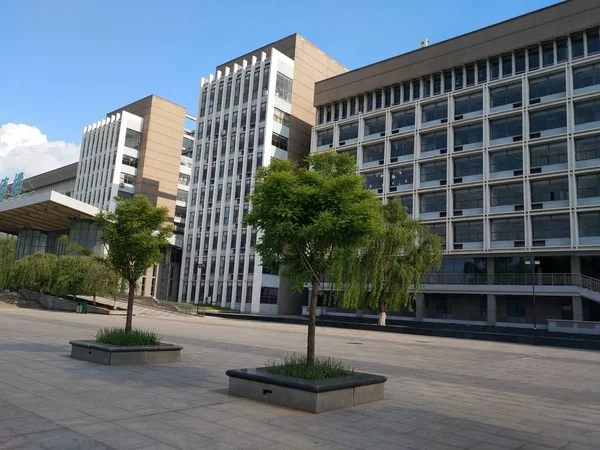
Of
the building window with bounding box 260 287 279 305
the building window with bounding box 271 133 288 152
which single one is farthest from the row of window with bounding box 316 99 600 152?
the building window with bounding box 260 287 279 305

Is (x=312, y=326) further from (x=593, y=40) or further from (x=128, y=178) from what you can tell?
(x=128, y=178)

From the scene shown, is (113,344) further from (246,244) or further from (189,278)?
(189,278)

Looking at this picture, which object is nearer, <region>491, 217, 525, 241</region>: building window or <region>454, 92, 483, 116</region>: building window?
<region>491, 217, 525, 241</region>: building window

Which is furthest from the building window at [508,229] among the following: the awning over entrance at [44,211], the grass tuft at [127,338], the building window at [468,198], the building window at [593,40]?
the awning over entrance at [44,211]

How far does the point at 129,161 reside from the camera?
77.6 metres

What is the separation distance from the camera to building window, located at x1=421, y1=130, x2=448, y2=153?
49.5 meters

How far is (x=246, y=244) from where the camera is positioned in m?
60.6

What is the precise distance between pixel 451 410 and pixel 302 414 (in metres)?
2.88

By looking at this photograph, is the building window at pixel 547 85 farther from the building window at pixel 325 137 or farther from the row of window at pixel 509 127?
the building window at pixel 325 137

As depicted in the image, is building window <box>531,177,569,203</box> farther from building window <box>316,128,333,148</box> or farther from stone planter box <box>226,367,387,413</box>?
stone planter box <box>226,367,387,413</box>

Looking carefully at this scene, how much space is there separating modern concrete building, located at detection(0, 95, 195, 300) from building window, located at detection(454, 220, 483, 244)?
4291 cm

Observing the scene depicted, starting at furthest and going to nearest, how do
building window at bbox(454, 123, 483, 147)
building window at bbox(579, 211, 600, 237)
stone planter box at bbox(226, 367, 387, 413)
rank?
building window at bbox(454, 123, 483, 147) → building window at bbox(579, 211, 600, 237) → stone planter box at bbox(226, 367, 387, 413)

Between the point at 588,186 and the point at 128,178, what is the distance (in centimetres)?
6407

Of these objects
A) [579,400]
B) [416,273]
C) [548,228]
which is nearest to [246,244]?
[416,273]
